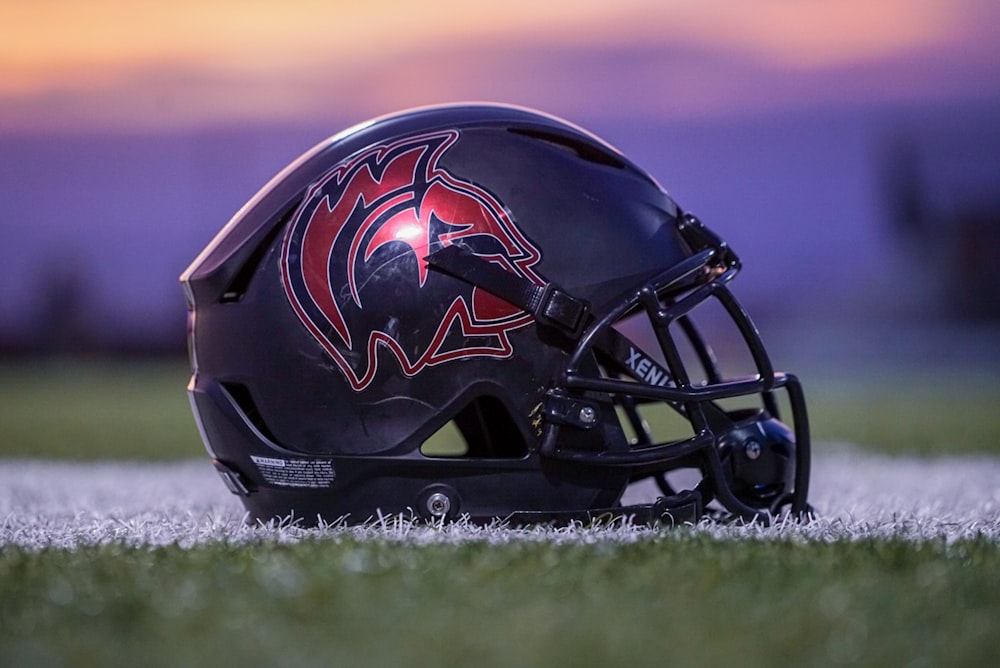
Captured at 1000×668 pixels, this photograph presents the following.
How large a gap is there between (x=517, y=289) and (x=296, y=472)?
26.1 inches

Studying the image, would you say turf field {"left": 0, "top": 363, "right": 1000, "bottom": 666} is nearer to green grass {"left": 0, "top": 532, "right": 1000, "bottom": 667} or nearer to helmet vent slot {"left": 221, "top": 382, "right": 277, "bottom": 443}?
green grass {"left": 0, "top": 532, "right": 1000, "bottom": 667}

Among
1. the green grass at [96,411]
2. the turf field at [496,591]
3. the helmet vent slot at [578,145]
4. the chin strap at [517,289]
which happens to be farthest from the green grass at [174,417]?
the chin strap at [517,289]

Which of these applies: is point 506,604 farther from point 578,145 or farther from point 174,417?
point 174,417

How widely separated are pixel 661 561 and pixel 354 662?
31.3 inches

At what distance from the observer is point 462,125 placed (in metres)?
2.92

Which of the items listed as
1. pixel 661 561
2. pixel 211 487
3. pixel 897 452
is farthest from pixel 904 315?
pixel 661 561

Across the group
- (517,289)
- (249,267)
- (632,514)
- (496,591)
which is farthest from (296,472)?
(496,591)

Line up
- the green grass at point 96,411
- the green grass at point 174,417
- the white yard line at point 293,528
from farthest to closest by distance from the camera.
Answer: the green grass at point 96,411 < the green grass at point 174,417 < the white yard line at point 293,528

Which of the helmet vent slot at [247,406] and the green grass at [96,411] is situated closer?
the helmet vent slot at [247,406]

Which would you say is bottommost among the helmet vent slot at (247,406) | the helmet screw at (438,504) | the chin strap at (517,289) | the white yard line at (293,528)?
the white yard line at (293,528)

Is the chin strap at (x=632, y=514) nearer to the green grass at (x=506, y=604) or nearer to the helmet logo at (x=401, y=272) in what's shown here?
the green grass at (x=506, y=604)

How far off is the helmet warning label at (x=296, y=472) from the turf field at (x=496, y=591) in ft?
0.38

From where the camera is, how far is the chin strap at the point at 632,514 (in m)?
2.81

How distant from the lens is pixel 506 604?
6.61 feet
